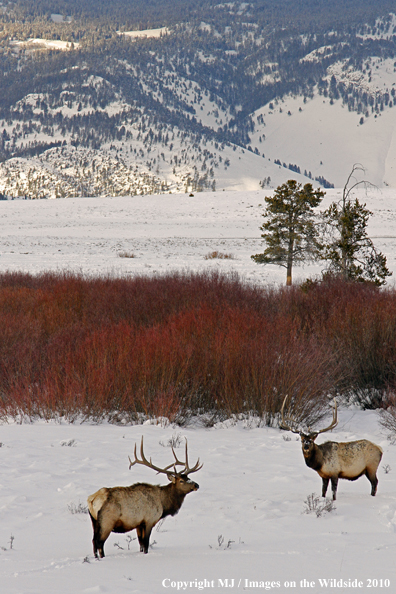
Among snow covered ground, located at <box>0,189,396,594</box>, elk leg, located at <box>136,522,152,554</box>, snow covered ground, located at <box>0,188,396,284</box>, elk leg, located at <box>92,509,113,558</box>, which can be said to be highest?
snow covered ground, located at <box>0,188,396,284</box>

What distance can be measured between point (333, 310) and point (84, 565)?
879cm

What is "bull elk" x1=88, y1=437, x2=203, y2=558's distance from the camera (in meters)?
2.97

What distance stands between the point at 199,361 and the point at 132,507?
545 cm

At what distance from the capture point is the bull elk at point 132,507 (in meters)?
2.97

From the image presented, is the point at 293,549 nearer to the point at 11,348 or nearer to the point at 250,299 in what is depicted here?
the point at 11,348

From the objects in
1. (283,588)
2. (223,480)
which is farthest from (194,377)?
(283,588)

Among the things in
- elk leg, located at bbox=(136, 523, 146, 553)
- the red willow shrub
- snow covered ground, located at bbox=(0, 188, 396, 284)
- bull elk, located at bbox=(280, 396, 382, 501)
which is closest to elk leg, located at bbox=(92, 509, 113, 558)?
elk leg, located at bbox=(136, 523, 146, 553)

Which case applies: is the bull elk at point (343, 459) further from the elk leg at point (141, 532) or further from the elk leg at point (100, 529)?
the elk leg at point (100, 529)

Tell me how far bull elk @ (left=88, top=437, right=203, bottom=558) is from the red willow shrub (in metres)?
4.04

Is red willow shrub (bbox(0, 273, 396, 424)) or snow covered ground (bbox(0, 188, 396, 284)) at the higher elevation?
snow covered ground (bbox(0, 188, 396, 284))

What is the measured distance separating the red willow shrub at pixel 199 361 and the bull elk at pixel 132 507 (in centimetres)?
A: 404

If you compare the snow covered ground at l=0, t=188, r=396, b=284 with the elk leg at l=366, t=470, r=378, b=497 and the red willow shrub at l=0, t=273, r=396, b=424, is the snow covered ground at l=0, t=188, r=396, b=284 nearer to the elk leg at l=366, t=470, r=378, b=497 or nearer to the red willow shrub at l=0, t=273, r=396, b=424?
the red willow shrub at l=0, t=273, r=396, b=424

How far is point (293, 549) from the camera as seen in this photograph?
329cm

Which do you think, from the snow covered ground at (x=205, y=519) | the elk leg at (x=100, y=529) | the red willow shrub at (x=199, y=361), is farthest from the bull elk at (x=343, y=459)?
Answer: the red willow shrub at (x=199, y=361)
